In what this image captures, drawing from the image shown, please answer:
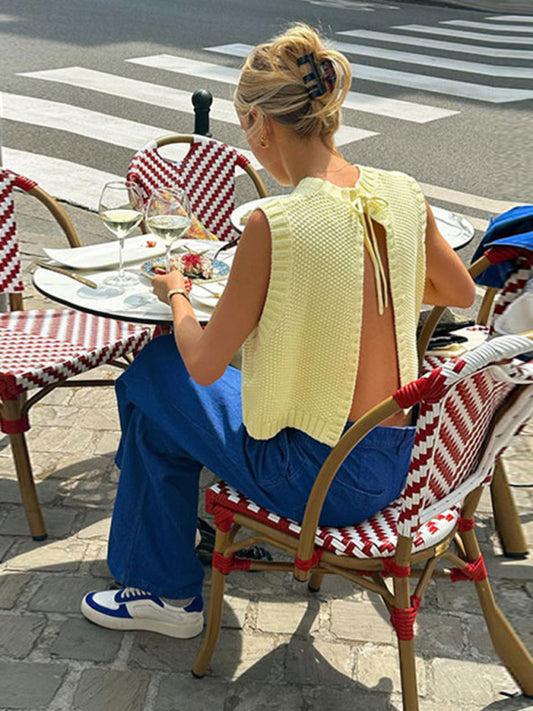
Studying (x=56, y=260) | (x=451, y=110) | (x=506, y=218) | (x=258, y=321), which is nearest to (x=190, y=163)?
(x=56, y=260)

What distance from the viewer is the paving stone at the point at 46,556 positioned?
3.28 metres

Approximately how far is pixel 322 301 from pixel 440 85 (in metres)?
9.47

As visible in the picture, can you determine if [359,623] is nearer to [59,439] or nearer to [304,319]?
[304,319]

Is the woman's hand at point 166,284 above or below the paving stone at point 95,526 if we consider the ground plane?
above

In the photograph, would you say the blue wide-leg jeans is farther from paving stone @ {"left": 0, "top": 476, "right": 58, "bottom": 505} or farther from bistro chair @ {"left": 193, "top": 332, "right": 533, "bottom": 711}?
paving stone @ {"left": 0, "top": 476, "right": 58, "bottom": 505}

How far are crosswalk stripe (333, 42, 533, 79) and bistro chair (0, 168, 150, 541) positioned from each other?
29.5 feet

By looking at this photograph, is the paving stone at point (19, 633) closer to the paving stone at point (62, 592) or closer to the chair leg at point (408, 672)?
the paving stone at point (62, 592)

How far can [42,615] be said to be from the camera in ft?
10.0

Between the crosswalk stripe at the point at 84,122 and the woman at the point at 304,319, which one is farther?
the crosswalk stripe at the point at 84,122

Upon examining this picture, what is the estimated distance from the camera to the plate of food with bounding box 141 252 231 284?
3.20 metres

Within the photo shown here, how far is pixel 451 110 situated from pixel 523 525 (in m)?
7.27

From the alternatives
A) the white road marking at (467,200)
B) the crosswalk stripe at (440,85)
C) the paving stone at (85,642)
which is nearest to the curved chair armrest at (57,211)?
the paving stone at (85,642)

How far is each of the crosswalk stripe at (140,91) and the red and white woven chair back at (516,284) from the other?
6166 millimetres

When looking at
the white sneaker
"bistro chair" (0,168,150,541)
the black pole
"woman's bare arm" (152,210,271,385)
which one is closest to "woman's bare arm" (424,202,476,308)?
"woman's bare arm" (152,210,271,385)
